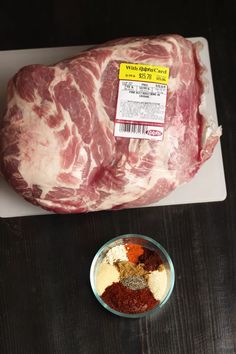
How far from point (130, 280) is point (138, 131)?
45 cm

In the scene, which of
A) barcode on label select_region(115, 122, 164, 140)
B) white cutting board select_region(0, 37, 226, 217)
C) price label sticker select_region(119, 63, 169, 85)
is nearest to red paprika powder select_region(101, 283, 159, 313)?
white cutting board select_region(0, 37, 226, 217)

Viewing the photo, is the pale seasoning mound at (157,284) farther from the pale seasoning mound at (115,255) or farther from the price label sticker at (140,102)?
Result: the price label sticker at (140,102)

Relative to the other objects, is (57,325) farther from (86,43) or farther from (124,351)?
(86,43)

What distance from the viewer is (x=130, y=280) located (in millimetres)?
1388

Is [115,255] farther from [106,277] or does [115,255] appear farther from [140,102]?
[140,102]

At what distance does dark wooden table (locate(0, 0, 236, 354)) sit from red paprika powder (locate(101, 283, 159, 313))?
2.7 inches

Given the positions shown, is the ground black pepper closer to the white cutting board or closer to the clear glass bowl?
the clear glass bowl

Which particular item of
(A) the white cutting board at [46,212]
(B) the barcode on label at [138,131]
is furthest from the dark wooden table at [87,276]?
(B) the barcode on label at [138,131]

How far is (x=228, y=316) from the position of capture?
1456mm

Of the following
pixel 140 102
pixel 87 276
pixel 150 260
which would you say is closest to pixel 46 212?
pixel 87 276

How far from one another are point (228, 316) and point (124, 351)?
1.11 ft

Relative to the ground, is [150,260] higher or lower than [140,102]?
lower

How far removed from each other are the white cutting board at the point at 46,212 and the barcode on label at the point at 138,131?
0.90 feet

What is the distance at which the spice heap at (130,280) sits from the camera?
1.38 m
